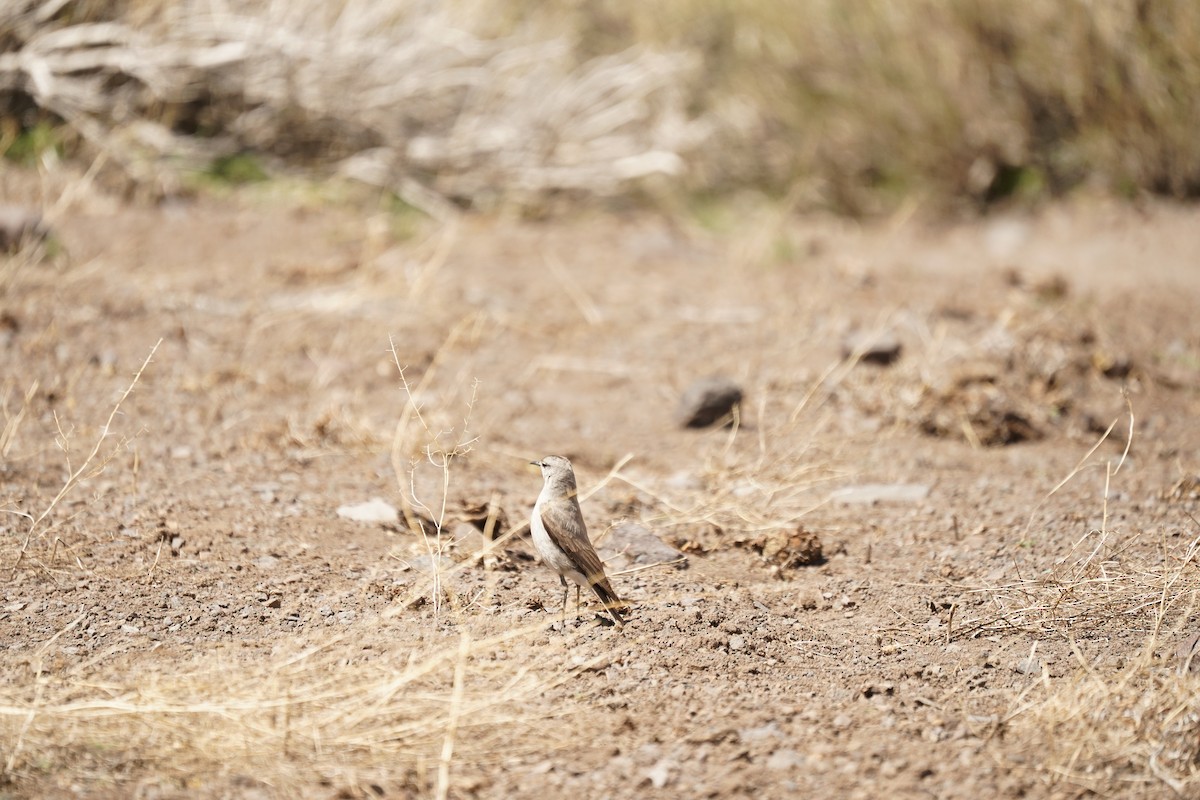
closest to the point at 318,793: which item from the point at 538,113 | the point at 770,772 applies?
the point at 770,772

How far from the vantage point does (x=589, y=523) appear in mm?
3773

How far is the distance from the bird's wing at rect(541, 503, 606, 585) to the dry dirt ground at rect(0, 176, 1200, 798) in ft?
0.53

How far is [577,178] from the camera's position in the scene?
817 centimetres

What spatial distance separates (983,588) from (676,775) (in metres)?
1.27

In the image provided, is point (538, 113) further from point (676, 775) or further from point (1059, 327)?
point (676, 775)

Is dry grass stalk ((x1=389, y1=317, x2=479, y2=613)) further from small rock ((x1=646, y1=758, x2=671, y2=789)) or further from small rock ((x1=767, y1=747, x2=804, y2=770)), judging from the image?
→ small rock ((x1=767, y1=747, x2=804, y2=770))

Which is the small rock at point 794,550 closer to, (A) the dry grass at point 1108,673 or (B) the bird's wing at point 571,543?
(A) the dry grass at point 1108,673

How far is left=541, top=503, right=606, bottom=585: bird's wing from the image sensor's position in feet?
9.91

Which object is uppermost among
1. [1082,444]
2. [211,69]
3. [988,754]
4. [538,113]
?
[211,69]

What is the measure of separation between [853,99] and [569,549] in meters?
6.07

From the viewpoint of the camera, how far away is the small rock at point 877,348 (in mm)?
5148

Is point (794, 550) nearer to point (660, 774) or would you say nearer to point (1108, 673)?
point (1108, 673)

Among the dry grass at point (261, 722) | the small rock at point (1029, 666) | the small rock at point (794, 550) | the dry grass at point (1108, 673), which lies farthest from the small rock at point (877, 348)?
the dry grass at point (261, 722)

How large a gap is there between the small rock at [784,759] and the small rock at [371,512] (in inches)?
62.1
